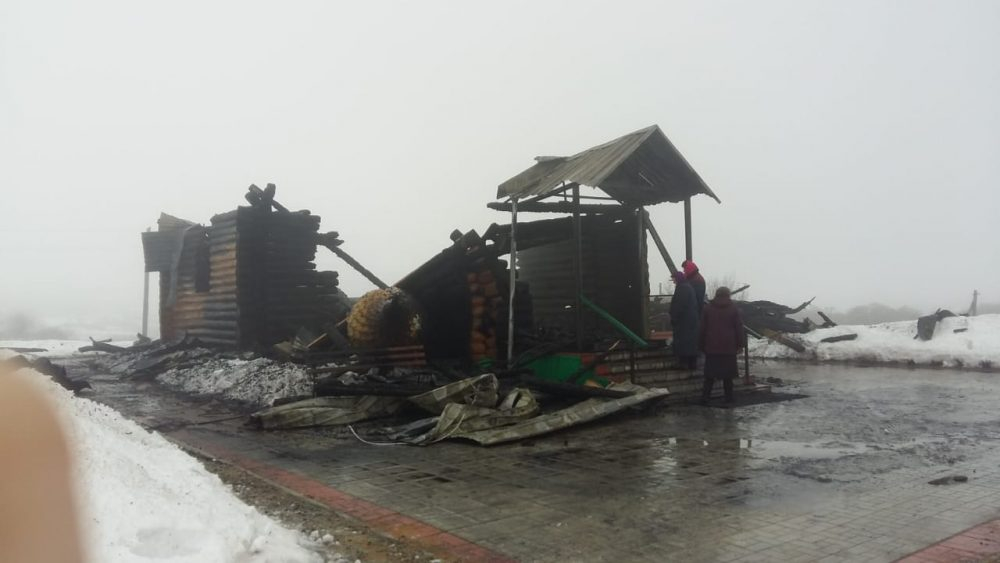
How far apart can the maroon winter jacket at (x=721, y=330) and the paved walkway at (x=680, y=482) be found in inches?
40.0

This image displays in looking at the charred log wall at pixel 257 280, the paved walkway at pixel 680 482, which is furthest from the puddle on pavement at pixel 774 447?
the charred log wall at pixel 257 280

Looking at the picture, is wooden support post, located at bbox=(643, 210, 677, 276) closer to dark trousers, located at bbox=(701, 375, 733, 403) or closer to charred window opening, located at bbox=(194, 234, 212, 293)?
dark trousers, located at bbox=(701, 375, 733, 403)

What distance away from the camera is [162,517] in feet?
11.4

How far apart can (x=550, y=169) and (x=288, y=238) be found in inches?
302

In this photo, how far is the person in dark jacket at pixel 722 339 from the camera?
10055mm

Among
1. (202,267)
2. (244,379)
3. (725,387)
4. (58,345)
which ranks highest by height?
(202,267)

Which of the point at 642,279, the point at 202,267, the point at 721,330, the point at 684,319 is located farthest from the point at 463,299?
the point at 202,267

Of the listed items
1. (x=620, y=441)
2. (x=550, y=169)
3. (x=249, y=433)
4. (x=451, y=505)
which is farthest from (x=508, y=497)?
(x=550, y=169)

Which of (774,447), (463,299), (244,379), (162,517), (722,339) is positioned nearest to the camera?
(162,517)

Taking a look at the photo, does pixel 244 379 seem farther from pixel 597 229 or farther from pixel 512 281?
pixel 597 229

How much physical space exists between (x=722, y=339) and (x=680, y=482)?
15.8 feet

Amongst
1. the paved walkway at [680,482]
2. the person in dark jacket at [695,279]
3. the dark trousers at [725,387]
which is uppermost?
the person in dark jacket at [695,279]

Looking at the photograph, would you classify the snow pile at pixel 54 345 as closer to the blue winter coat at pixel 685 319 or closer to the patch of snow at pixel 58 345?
the patch of snow at pixel 58 345

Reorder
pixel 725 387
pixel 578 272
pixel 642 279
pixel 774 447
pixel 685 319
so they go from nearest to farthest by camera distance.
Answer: pixel 774 447, pixel 725 387, pixel 685 319, pixel 578 272, pixel 642 279
